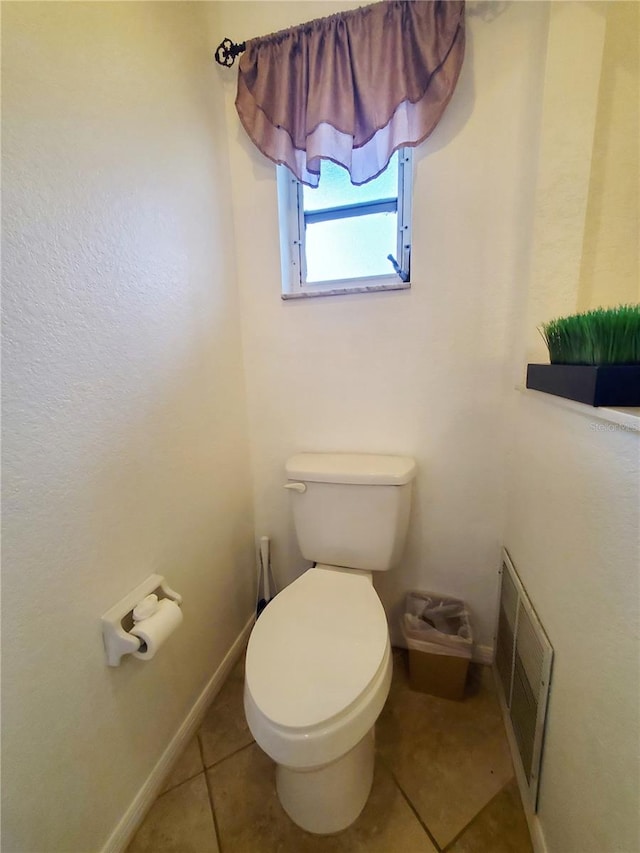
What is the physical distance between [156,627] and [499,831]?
0.98 meters

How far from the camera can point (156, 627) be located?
78 centimetres

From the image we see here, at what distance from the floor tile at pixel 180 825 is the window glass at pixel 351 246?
1652mm

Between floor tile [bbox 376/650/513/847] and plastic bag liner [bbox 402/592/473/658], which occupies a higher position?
plastic bag liner [bbox 402/592/473/658]

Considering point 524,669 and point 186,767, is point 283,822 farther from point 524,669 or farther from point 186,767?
point 524,669

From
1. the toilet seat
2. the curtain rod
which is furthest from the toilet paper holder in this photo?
the curtain rod

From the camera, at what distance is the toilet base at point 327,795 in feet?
2.70

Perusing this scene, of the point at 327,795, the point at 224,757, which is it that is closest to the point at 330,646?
the point at 327,795

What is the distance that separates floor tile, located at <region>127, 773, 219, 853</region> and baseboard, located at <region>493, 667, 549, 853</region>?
76 cm

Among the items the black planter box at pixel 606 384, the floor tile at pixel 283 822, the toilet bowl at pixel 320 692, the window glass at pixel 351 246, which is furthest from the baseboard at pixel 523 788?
the window glass at pixel 351 246

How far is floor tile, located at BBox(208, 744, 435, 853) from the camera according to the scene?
0.82m

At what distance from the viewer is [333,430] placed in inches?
50.0

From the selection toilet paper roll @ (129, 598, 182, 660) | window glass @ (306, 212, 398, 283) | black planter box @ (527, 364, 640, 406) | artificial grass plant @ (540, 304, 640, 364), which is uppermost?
window glass @ (306, 212, 398, 283)

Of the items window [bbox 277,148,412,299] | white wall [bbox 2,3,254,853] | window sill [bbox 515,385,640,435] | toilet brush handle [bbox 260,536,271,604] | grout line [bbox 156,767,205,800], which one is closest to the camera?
window sill [bbox 515,385,640,435]

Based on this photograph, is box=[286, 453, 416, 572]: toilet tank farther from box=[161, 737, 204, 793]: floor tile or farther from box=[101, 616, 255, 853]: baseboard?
box=[161, 737, 204, 793]: floor tile
